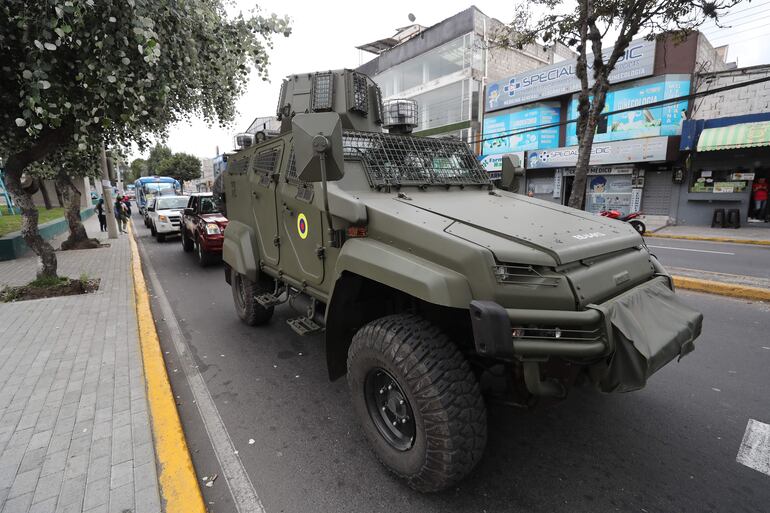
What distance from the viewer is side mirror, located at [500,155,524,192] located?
14.0ft

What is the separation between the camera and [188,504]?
7.16ft

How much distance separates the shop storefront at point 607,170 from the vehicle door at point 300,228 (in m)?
15.9

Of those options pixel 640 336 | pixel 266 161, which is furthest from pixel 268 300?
pixel 640 336

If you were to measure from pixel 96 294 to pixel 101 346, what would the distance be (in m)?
2.63

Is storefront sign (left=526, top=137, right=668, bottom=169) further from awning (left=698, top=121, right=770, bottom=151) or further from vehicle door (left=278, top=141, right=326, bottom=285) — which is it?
vehicle door (left=278, top=141, right=326, bottom=285)

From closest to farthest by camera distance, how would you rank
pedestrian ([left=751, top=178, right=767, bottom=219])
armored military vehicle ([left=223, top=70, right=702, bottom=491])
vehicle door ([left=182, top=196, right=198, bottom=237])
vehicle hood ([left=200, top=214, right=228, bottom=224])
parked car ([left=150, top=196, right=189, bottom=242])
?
1. armored military vehicle ([left=223, top=70, right=702, bottom=491])
2. vehicle hood ([left=200, top=214, right=228, bottom=224])
3. vehicle door ([left=182, top=196, right=198, bottom=237])
4. parked car ([left=150, top=196, right=189, bottom=242])
5. pedestrian ([left=751, top=178, right=767, bottom=219])

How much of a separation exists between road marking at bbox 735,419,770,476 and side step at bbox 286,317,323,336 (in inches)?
120

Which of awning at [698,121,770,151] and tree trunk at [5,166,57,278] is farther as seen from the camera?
awning at [698,121,770,151]

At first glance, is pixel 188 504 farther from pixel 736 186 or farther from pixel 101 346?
pixel 736 186

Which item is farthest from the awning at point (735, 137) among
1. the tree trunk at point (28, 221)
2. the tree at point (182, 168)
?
the tree at point (182, 168)

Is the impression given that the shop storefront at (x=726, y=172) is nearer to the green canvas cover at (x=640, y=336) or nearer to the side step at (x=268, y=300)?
the green canvas cover at (x=640, y=336)

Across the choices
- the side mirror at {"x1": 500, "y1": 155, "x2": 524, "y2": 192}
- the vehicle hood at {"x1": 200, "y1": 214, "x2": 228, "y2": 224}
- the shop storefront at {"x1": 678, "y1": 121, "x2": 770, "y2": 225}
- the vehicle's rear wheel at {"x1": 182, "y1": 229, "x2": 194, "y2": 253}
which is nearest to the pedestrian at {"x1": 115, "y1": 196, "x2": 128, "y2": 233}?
the vehicle's rear wheel at {"x1": 182, "y1": 229, "x2": 194, "y2": 253}

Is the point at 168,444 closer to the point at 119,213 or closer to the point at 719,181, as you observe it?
the point at 119,213

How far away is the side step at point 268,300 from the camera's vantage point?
437 cm
